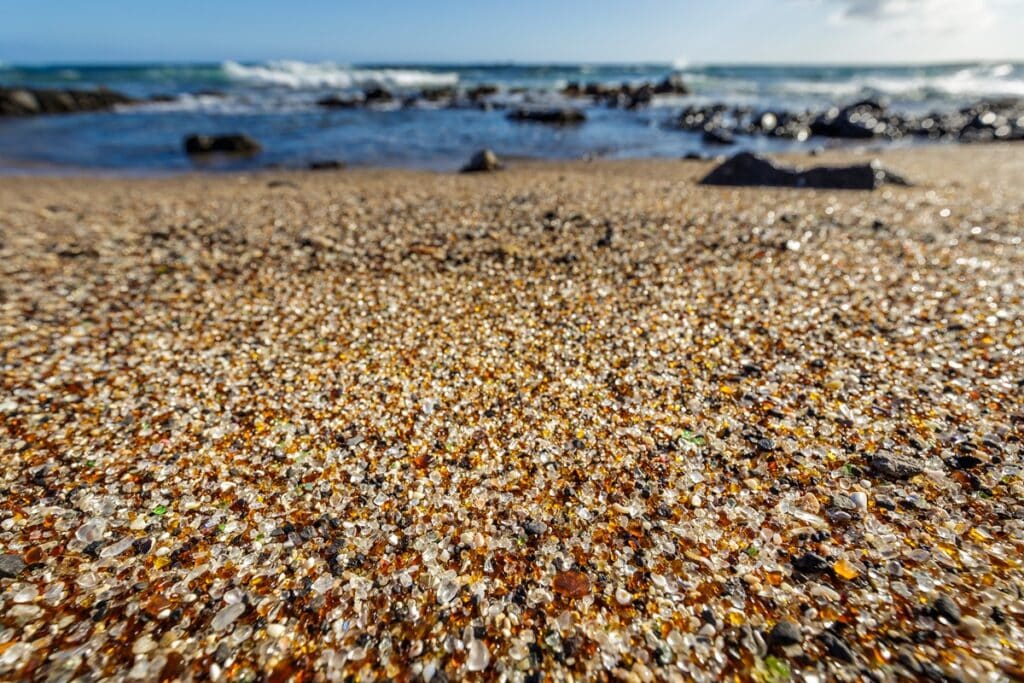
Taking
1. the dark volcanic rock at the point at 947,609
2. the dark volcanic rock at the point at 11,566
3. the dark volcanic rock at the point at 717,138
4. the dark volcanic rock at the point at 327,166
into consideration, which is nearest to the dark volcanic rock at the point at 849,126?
the dark volcanic rock at the point at 717,138

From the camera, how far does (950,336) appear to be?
5.01 metres

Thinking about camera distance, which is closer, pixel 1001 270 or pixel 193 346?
pixel 193 346

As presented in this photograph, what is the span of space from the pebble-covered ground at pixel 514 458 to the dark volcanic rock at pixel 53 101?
29031mm

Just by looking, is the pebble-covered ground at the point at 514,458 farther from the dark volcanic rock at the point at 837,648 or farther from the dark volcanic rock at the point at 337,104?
the dark volcanic rock at the point at 337,104

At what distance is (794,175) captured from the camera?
1074cm

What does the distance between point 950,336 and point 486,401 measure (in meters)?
4.66

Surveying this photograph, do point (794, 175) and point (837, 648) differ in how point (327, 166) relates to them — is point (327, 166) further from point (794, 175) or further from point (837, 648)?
point (837, 648)

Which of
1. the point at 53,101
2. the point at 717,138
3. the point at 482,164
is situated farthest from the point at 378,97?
the point at 482,164

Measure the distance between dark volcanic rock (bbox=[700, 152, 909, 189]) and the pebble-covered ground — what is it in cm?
332

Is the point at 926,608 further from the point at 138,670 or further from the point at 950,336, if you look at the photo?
the point at 138,670

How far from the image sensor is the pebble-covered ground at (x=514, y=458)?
2584mm

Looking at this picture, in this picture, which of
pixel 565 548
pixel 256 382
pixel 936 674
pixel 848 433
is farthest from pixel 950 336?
pixel 256 382

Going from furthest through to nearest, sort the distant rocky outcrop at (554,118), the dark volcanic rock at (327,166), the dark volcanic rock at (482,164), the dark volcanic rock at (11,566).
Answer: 1. the distant rocky outcrop at (554,118)
2. the dark volcanic rock at (327,166)
3. the dark volcanic rock at (482,164)
4. the dark volcanic rock at (11,566)

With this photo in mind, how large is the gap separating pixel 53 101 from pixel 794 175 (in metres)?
38.2
